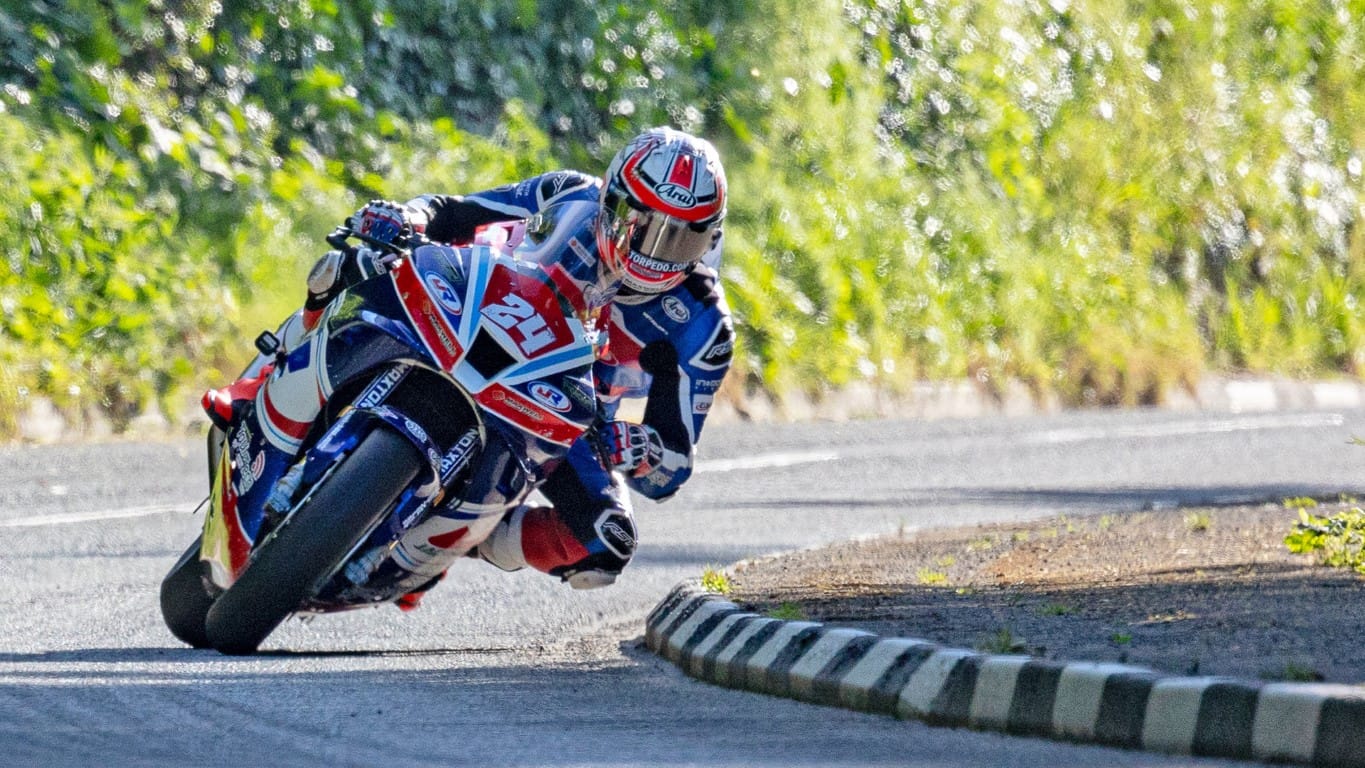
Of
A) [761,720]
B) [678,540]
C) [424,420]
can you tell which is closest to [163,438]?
[678,540]

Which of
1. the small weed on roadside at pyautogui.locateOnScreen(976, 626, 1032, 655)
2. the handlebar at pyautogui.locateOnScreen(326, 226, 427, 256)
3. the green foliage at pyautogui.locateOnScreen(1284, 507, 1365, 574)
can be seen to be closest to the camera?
the small weed on roadside at pyautogui.locateOnScreen(976, 626, 1032, 655)

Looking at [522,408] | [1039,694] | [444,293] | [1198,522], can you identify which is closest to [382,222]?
[444,293]

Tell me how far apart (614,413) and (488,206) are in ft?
2.58

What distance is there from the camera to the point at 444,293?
6590mm

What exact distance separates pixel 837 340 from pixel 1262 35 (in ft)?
34.1

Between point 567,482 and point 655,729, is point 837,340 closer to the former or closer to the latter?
point 567,482

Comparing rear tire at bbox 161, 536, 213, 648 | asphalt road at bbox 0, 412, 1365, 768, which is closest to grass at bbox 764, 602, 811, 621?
asphalt road at bbox 0, 412, 1365, 768

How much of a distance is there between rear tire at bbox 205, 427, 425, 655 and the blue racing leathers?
92 centimetres

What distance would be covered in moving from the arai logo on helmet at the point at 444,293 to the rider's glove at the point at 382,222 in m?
0.32

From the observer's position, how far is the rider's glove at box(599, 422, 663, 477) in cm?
701

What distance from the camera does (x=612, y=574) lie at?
730 centimetres

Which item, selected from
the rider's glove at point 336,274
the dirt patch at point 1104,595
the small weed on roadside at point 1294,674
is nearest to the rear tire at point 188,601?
the rider's glove at point 336,274

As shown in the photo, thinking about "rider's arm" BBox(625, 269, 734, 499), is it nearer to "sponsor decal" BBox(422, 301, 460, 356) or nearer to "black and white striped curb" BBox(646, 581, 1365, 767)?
"black and white striped curb" BBox(646, 581, 1365, 767)

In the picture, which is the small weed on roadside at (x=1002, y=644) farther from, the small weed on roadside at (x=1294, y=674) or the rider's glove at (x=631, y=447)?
the rider's glove at (x=631, y=447)
